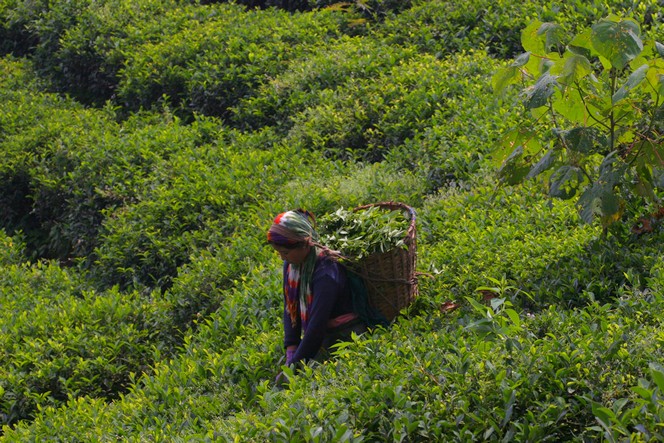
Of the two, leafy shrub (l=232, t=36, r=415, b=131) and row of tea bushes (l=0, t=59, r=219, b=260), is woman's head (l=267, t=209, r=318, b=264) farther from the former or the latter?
leafy shrub (l=232, t=36, r=415, b=131)

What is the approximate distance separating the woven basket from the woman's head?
0.34 m

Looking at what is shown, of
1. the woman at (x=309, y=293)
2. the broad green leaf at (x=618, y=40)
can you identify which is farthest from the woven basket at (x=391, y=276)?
the broad green leaf at (x=618, y=40)

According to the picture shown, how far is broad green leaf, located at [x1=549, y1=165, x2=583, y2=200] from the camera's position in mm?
5723

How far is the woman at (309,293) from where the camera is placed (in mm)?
5504

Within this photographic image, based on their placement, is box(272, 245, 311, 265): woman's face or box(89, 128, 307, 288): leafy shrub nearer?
box(272, 245, 311, 265): woman's face

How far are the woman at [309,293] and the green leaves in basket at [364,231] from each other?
0.43 ft

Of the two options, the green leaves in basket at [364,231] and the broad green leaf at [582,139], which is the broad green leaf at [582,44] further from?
the green leaves in basket at [364,231]

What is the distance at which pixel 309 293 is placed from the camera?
561 cm

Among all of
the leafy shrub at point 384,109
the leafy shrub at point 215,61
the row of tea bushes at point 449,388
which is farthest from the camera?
the leafy shrub at point 215,61

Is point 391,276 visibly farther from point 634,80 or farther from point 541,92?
point 634,80

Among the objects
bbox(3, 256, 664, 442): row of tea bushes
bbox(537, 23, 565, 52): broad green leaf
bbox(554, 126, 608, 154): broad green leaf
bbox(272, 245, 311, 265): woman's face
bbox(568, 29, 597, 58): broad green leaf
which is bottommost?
bbox(3, 256, 664, 442): row of tea bushes

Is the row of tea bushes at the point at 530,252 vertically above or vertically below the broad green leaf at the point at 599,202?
below

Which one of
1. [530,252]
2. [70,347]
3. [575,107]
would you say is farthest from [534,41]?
[70,347]

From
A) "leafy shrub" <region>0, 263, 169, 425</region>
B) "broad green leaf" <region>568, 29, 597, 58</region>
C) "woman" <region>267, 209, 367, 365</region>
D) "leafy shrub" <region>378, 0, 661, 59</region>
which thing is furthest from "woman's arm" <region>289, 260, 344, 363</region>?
"leafy shrub" <region>378, 0, 661, 59</region>
